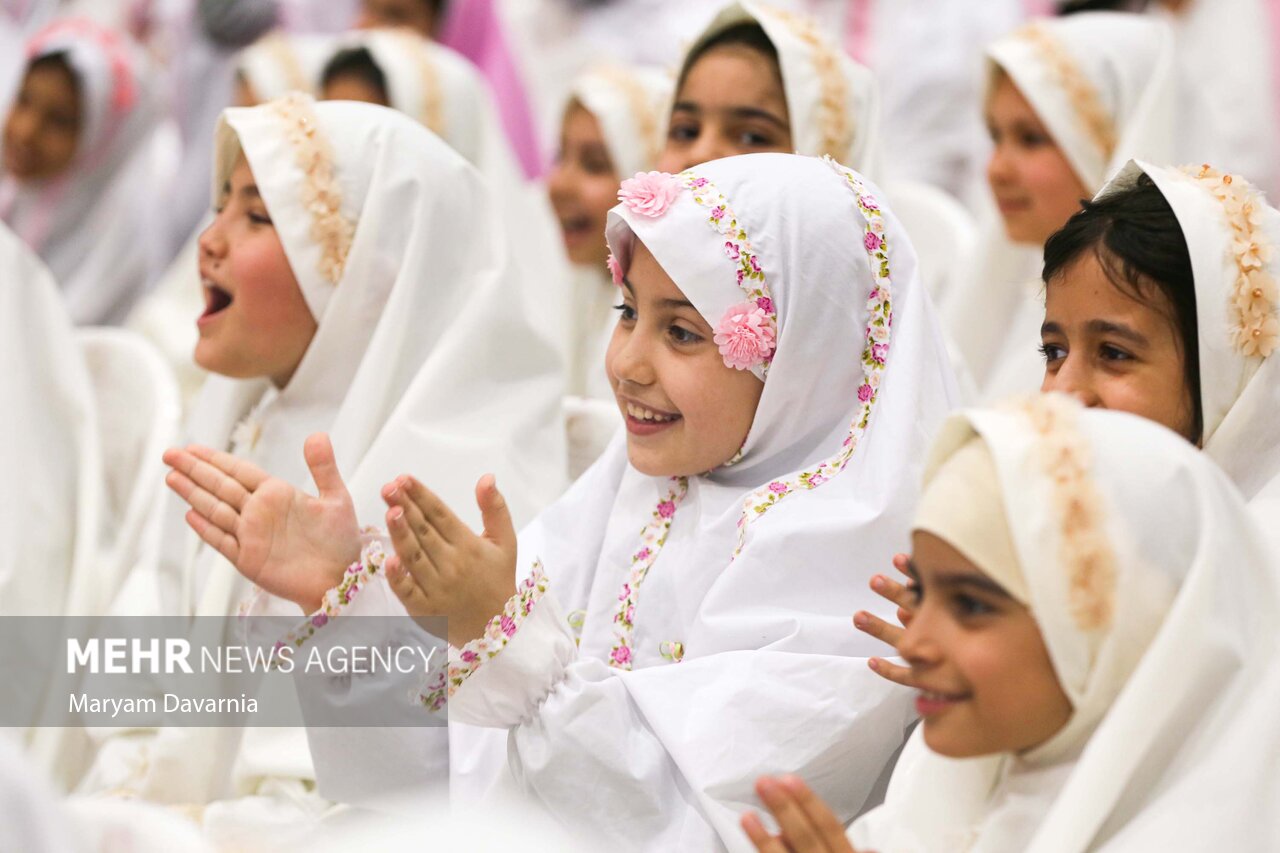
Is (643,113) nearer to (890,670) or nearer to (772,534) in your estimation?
(772,534)

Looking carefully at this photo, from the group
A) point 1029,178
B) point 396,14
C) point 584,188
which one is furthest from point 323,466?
point 396,14

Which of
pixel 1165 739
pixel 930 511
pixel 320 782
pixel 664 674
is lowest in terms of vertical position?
pixel 320 782

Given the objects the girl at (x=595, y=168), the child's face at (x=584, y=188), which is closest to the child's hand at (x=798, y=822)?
the girl at (x=595, y=168)

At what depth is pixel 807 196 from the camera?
2.16 m

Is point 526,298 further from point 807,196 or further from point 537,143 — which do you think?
point 537,143

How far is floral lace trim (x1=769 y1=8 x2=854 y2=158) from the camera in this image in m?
3.31

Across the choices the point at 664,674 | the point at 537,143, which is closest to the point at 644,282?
the point at 664,674

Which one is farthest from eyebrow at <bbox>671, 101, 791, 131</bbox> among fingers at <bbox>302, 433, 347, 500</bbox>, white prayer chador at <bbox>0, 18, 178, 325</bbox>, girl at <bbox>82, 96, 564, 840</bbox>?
white prayer chador at <bbox>0, 18, 178, 325</bbox>

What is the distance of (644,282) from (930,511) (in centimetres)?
71

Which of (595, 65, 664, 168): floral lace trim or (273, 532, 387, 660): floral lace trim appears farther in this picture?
(595, 65, 664, 168): floral lace trim

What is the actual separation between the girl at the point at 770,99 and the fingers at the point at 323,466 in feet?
4.48

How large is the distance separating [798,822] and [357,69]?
10.6 ft

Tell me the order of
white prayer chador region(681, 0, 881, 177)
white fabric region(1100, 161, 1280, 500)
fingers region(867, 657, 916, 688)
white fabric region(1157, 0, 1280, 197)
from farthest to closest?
1. white fabric region(1157, 0, 1280, 197)
2. white prayer chador region(681, 0, 881, 177)
3. white fabric region(1100, 161, 1280, 500)
4. fingers region(867, 657, 916, 688)

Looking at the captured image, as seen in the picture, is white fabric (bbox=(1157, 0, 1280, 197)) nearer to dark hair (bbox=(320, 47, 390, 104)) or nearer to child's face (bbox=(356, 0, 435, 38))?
dark hair (bbox=(320, 47, 390, 104))
